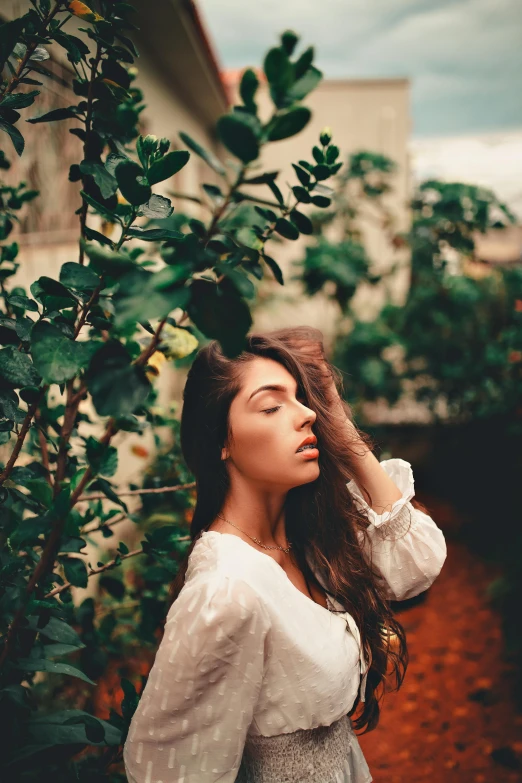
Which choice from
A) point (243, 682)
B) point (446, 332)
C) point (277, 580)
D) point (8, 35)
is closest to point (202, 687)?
point (243, 682)

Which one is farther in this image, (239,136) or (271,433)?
(271,433)

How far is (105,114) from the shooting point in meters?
1.15

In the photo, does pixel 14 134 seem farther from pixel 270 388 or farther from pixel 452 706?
pixel 452 706

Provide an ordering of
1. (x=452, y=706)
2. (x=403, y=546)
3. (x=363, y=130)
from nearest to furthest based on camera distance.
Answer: (x=403, y=546), (x=452, y=706), (x=363, y=130)

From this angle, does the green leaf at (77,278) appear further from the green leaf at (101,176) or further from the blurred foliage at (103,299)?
the green leaf at (101,176)

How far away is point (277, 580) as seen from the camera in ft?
3.94

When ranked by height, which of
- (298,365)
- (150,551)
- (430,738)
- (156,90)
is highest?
(156,90)

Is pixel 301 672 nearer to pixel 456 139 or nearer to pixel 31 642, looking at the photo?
pixel 31 642

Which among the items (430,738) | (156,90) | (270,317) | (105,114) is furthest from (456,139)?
(105,114)

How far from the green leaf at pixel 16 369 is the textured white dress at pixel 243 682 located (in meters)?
0.48

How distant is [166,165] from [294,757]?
1222mm

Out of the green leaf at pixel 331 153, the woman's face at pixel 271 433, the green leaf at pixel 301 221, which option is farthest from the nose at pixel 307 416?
the green leaf at pixel 331 153

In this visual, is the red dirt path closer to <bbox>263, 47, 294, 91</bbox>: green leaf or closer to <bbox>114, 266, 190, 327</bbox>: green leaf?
<bbox>114, 266, 190, 327</bbox>: green leaf

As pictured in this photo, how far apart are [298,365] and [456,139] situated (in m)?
9.06
